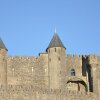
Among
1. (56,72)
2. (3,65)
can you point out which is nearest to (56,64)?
(56,72)

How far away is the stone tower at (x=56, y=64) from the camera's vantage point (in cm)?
6047

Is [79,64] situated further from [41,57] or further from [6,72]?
[6,72]

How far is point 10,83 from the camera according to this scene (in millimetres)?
60312

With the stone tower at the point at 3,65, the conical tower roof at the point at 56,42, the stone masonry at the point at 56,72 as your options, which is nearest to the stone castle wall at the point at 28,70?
the stone masonry at the point at 56,72

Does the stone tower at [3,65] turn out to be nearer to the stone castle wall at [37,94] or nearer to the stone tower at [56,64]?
the stone castle wall at [37,94]

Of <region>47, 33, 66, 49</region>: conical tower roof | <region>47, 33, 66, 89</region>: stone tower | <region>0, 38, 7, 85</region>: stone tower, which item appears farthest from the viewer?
<region>47, 33, 66, 49</region>: conical tower roof

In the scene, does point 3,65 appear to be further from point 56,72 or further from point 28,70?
point 56,72

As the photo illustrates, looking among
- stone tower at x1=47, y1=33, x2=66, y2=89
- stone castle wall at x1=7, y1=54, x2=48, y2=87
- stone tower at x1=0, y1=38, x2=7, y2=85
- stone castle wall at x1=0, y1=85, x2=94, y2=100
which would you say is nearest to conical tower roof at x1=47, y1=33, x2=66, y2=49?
stone tower at x1=47, y1=33, x2=66, y2=89

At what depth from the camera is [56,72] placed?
6081 centimetres

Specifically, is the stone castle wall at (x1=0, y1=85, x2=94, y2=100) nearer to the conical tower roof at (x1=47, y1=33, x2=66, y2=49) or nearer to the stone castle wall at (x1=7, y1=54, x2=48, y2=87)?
the stone castle wall at (x1=7, y1=54, x2=48, y2=87)

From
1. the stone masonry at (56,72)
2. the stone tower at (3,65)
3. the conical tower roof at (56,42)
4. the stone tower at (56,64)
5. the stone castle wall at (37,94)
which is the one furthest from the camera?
the conical tower roof at (56,42)

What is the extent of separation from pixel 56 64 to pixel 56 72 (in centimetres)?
103

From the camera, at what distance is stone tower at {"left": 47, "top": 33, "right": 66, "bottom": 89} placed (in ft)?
198

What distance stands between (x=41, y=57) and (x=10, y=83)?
505 cm
